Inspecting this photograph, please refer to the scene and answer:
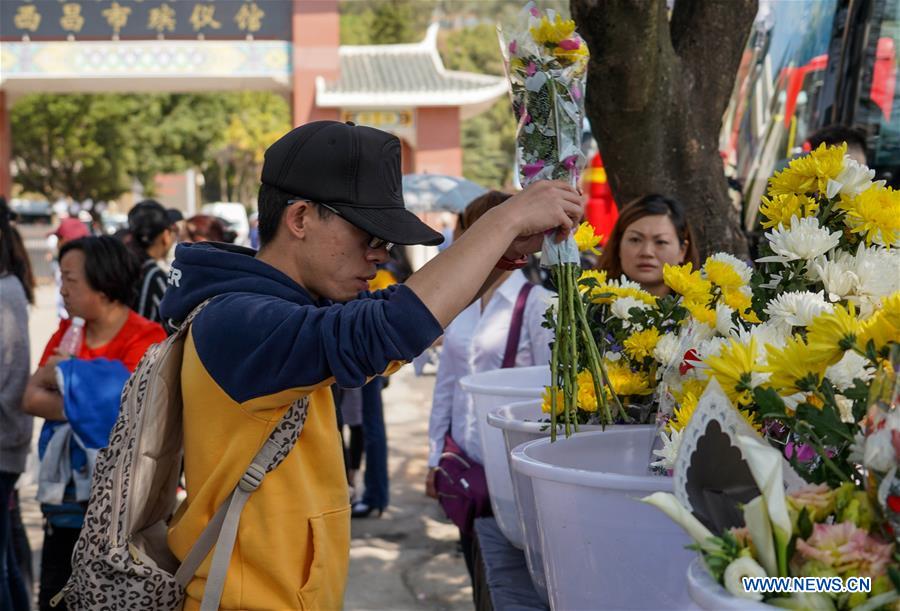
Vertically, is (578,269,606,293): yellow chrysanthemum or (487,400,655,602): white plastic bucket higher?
(578,269,606,293): yellow chrysanthemum

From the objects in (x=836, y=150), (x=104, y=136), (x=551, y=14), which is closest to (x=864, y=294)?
(x=836, y=150)

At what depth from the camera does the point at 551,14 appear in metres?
1.82

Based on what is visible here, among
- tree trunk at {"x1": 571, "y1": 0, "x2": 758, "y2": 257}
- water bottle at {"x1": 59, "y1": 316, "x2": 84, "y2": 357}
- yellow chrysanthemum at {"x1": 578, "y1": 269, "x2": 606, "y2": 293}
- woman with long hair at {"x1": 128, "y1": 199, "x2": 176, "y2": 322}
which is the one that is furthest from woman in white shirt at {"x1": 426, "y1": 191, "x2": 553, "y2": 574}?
woman with long hair at {"x1": 128, "y1": 199, "x2": 176, "y2": 322}

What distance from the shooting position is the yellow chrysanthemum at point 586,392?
197 centimetres

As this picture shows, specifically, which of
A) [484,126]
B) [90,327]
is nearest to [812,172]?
[90,327]

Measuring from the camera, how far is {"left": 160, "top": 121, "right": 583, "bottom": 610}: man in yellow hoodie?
1.62 m

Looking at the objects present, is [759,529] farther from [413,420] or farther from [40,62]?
[40,62]

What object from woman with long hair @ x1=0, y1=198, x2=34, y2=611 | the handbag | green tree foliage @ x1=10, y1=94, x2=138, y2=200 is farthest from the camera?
green tree foliage @ x1=10, y1=94, x2=138, y2=200

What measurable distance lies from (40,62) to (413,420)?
15050 millimetres

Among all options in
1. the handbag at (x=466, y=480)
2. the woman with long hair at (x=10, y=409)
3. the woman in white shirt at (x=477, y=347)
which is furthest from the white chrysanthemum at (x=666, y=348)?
the woman with long hair at (x=10, y=409)

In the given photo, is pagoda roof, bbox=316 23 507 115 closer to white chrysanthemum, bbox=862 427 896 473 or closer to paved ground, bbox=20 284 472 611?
paved ground, bbox=20 284 472 611

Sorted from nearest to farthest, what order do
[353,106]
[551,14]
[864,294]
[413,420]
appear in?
[864,294] < [551,14] < [413,420] < [353,106]

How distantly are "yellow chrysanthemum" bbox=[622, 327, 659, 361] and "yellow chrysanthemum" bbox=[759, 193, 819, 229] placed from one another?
39cm

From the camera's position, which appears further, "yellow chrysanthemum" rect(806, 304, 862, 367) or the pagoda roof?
the pagoda roof
